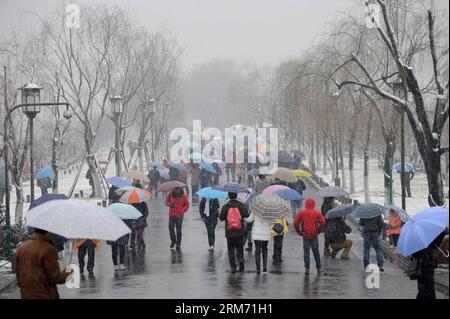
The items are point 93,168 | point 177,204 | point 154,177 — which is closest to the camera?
point 177,204

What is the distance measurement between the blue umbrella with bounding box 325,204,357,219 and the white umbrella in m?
8.78

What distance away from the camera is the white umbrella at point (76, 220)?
9914 millimetres

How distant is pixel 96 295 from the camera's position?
14.8m

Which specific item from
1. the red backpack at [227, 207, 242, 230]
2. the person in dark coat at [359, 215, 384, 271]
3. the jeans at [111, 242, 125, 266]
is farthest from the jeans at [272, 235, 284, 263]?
the jeans at [111, 242, 125, 266]

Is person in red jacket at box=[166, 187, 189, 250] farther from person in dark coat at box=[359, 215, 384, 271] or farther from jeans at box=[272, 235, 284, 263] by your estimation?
person in dark coat at box=[359, 215, 384, 271]

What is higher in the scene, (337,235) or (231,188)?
(231,188)

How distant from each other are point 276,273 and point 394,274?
7.18 feet

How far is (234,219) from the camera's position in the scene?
16375 millimetres

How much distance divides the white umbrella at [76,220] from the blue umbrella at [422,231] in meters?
3.39

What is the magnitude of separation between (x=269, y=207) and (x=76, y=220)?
685 centimetres

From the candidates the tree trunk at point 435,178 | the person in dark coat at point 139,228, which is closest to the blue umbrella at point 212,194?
the person in dark coat at point 139,228

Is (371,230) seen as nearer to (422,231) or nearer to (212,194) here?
(212,194)

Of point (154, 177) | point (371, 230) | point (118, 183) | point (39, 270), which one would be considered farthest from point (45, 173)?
point (39, 270)
